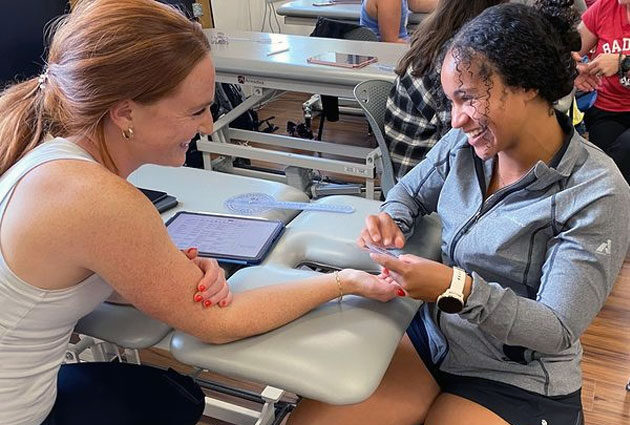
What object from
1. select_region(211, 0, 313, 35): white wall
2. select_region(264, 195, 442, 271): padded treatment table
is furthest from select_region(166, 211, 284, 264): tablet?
select_region(211, 0, 313, 35): white wall

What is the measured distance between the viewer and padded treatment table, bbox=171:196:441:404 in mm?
899

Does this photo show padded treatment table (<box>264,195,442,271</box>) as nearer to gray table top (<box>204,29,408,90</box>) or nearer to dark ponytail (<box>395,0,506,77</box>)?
dark ponytail (<box>395,0,506,77</box>)

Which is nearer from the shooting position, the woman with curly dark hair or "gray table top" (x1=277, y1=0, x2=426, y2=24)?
the woman with curly dark hair

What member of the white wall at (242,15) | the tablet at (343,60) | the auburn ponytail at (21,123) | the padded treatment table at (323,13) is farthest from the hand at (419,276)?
the white wall at (242,15)

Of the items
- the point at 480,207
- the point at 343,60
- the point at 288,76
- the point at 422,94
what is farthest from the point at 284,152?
the point at 480,207

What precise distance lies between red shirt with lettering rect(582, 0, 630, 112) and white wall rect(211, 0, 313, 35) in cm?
291

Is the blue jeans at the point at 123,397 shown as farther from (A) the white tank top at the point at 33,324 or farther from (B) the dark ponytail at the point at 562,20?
(B) the dark ponytail at the point at 562,20

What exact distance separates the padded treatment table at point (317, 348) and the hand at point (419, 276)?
0.07 m

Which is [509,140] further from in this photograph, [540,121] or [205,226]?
[205,226]

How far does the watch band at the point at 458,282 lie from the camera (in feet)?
3.30

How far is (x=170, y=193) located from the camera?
150 centimetres

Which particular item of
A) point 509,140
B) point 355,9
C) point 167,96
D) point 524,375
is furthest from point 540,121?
point 355,9

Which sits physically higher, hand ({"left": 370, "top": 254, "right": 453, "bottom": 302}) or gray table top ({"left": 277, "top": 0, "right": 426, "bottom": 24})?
hand ({"left": 370, "top": 254, "right": 453, "bottom": 302})

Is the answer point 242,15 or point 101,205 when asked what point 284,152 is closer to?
point 101,205
